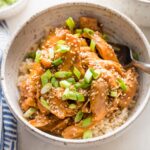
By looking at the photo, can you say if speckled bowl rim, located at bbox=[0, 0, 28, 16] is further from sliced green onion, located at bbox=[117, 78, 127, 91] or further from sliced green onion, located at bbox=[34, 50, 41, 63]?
sliced green onion, located at bbox=[117, 78, 127, 91]

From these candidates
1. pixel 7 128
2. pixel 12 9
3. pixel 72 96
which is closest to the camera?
pixel 72 96

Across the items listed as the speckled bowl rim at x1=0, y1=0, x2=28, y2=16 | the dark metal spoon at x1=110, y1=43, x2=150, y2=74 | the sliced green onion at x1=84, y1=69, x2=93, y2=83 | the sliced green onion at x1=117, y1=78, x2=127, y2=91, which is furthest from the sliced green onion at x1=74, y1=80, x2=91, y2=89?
the speckled bowl rim at x1=0, y1=0, x2=28, y2=16

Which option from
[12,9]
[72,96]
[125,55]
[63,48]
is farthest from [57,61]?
[12,9]

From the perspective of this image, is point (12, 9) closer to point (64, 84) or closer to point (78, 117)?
point (64, 84)

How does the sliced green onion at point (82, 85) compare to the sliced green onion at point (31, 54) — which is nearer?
the sliced green onion at point (82, 85)

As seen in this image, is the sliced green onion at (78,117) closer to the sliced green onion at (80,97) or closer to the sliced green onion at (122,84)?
the sliced green onion at (80,97)

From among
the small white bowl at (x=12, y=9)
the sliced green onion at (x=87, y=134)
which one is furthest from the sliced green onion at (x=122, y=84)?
the small white bowl at (x=12, y=9)

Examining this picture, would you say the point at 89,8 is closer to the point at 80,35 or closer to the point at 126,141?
the point at 80,35

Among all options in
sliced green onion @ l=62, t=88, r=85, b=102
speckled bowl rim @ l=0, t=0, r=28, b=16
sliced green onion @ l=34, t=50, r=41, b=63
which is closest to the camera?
sliced green onion @ l=62, t=88, r=85, b=102

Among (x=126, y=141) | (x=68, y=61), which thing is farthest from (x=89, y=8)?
(x=126, y=141)
